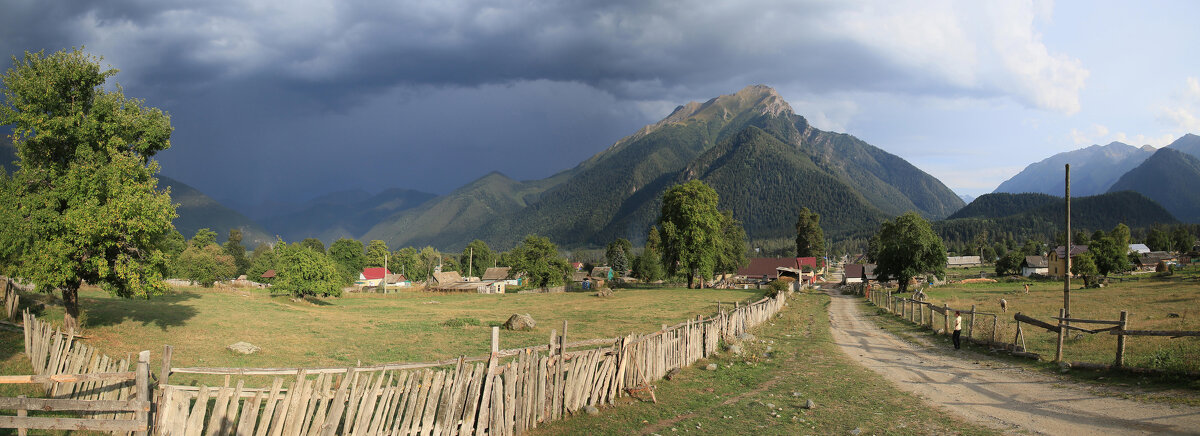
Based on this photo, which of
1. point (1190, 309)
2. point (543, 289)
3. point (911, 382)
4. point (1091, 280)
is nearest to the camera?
point (911, 382)

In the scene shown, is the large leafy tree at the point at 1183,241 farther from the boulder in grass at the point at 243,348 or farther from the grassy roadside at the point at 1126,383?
the boulder in grass at the point at 243,348

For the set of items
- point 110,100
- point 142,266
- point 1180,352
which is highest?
point 110,100

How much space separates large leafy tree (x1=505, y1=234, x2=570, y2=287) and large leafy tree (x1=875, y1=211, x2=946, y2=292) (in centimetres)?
4205

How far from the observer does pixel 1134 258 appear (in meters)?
99.2

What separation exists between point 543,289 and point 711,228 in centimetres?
2493

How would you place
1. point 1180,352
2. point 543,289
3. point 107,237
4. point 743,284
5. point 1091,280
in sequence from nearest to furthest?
point 1180,352
point 107,237
point 1091,280
point 543,289
point 743,284

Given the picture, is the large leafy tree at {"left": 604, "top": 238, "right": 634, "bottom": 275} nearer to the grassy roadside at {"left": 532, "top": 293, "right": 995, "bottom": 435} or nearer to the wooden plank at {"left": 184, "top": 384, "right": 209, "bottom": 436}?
the grassy roadside at {"left": 532, "top": 293, "right": 995, "bottom": 435}

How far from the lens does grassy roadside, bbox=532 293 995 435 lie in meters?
11.1

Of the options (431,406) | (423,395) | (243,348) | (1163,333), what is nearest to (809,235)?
(1163,333)

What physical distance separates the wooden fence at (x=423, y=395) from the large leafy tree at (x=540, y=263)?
6089 centimetres

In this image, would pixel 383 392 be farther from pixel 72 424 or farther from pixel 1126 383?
pixel 1126 383

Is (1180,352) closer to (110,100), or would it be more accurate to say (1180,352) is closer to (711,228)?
(110,100)

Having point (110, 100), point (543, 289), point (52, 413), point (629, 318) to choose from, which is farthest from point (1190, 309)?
point (543, 289)

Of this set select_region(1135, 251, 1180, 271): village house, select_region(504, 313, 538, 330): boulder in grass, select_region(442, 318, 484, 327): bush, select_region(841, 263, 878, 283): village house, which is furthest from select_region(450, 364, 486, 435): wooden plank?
select_region(1135, 251, 1180, 271): village house
